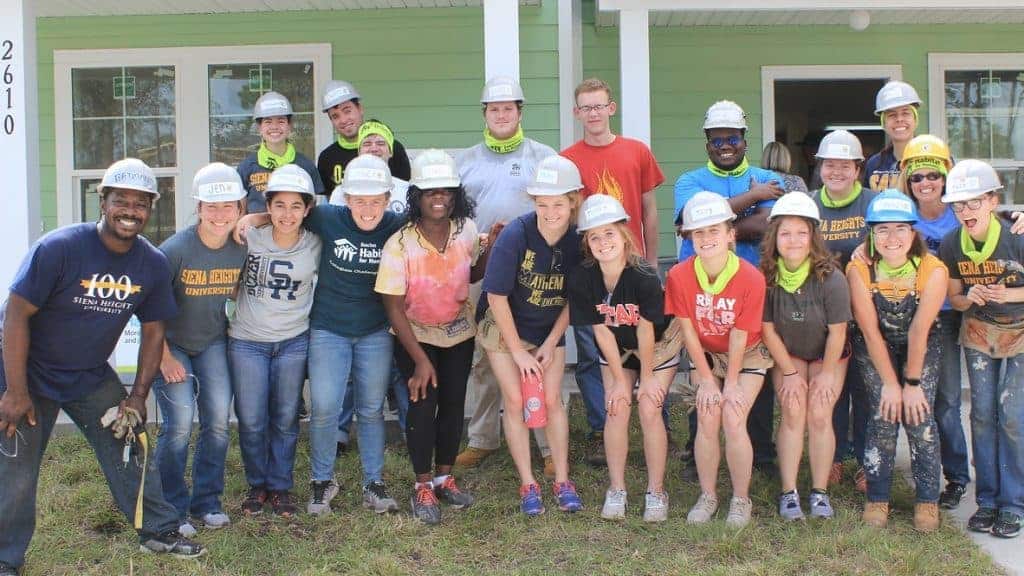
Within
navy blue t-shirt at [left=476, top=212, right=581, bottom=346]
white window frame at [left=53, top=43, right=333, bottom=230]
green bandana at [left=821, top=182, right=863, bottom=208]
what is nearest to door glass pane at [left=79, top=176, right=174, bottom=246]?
white window frame at [left=53, top=43, right=333, bottom=230]

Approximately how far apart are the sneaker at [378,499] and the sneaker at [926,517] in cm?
238

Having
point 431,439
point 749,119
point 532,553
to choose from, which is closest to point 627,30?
point 749,119

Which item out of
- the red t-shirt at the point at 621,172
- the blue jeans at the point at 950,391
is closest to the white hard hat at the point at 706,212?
the red t-shirt at the point at 621,172

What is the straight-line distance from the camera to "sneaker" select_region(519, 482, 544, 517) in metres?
4.12

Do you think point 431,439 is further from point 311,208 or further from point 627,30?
point 627,30

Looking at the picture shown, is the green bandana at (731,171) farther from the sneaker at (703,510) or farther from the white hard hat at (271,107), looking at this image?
the white hard hat at (271,107)

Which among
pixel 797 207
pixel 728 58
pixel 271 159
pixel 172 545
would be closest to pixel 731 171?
pixel 797 207

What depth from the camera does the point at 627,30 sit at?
600cm

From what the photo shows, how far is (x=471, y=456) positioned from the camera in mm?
4926

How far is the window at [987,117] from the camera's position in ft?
25.9

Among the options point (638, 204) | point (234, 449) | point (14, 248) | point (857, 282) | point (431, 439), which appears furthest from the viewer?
point (14, 248)

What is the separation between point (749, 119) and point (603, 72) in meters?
1.38

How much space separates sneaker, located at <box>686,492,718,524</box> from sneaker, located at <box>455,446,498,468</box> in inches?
52.3

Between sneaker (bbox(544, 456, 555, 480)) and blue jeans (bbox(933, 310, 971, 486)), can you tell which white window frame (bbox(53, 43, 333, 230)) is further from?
blue jeans (bbox(933, 310, 971, 486))
